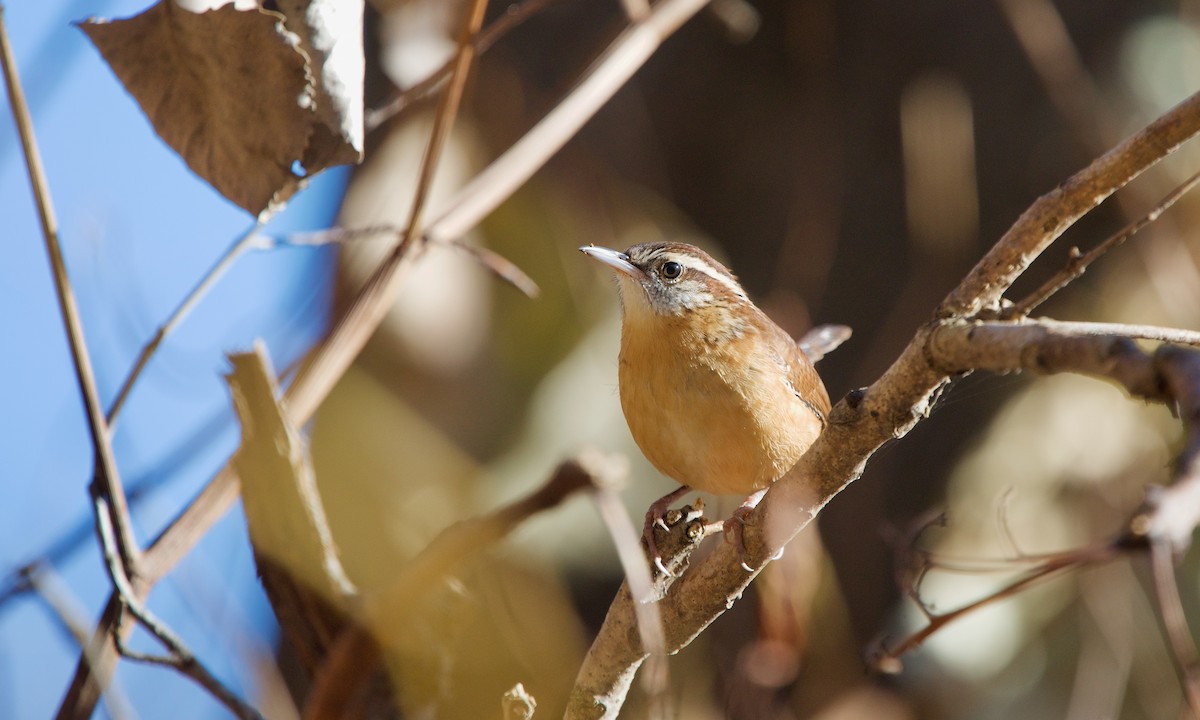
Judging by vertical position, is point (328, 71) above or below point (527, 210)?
below

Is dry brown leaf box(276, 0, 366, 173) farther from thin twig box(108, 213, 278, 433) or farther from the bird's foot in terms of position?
the bird's foot

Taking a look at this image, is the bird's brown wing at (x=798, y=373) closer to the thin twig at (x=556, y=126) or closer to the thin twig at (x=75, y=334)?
the thin twig at (x=556, y=126)

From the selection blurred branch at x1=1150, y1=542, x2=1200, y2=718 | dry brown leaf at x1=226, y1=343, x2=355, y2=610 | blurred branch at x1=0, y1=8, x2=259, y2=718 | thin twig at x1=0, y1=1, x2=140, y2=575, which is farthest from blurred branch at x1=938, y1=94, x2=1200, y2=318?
thin twig at x1=0, y1=1, x2=140, y2=575

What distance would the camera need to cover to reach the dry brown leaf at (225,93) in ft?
6.95

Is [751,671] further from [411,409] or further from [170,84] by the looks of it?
[170,84]

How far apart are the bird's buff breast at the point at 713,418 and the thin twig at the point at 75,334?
1.50 m

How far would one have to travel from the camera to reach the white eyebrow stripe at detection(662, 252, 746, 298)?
11.9 ft

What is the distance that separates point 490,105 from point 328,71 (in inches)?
139

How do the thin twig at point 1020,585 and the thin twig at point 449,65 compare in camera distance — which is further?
the thin twig at point 449,65

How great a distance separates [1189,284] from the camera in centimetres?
510

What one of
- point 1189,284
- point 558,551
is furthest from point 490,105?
point 1189,284

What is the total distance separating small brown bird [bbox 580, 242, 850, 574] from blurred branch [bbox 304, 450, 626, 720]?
3.11ft

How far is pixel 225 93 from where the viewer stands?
2.19 metres

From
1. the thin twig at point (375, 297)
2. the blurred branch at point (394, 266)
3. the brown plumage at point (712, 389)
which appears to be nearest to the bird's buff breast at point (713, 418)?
the brown plumage at point (712, 389)
